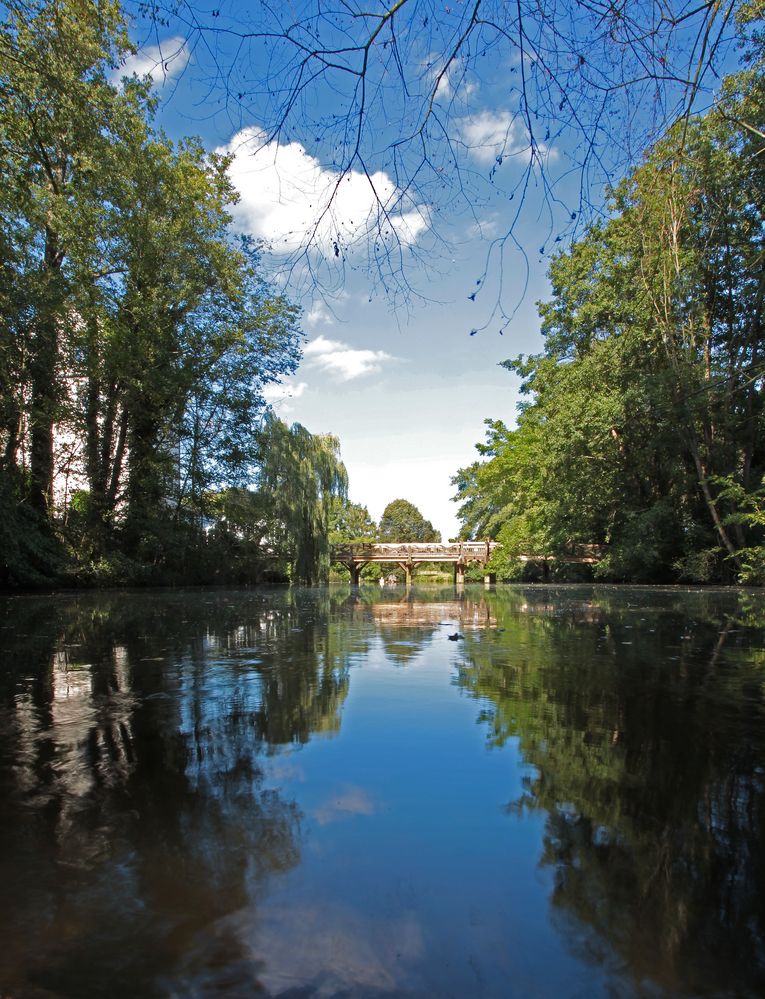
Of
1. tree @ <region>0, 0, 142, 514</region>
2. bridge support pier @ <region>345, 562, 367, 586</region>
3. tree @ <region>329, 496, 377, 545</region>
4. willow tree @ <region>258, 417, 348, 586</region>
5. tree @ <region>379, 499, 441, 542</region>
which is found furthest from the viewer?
tree @ <region>379, 499, 441, 542</region>

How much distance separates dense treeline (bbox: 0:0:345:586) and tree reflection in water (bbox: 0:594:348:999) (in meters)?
11.1

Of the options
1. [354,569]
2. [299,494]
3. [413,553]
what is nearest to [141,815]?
[299,494]

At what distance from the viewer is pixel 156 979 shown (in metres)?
1.44

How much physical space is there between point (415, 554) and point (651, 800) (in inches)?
1633

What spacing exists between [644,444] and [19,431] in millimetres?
23607

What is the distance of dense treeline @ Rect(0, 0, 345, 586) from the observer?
Result: 53.6 ft

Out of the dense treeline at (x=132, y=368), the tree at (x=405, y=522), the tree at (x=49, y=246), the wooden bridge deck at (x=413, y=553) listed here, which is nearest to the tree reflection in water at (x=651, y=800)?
the tree at (x=49, y=246)

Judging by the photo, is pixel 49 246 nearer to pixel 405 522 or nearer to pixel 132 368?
pixel 132 368

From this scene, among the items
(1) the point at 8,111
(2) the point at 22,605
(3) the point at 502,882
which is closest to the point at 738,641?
(3) the point at 502,882

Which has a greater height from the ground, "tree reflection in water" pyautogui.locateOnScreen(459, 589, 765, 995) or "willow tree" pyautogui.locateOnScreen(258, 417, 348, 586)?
"willow tree" pyautogui.locateOnScreen(258, 417, 348, 586)

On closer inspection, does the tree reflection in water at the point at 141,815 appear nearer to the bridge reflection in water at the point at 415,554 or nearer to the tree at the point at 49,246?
the tree at the point at 49,246

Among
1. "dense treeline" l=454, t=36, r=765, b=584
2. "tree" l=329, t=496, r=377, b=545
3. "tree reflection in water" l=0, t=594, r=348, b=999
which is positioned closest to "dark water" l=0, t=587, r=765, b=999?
"tree reflection in water" l=0, t=594, r=348, b=999

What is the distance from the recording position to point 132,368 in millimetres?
20438

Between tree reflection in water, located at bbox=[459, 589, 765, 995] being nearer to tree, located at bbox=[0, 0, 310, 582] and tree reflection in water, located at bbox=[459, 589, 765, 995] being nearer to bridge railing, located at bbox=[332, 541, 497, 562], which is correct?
tree, located at bbox=[0, 0, 310, 582]
